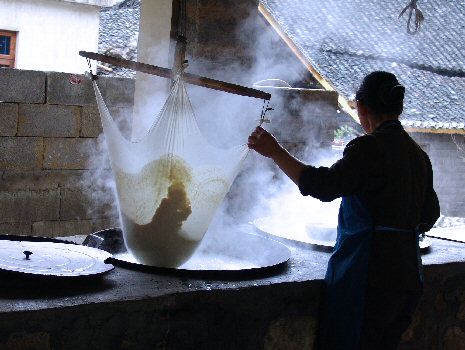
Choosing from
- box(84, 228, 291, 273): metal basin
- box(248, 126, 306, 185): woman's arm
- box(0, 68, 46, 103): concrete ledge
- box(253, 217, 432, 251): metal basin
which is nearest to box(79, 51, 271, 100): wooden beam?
box(248, 126, 306, 185): woman's arm

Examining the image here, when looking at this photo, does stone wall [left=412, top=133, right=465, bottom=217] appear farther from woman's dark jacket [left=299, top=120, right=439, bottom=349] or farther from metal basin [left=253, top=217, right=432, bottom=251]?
woman's dark jacket [left=299, top=120, right=439, bottom=349]

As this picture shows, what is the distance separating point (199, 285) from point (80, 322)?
523mm

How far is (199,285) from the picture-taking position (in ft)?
8.00

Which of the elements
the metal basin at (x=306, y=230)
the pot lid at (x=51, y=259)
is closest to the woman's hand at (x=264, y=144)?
the pot lid at (x=51, y=259)

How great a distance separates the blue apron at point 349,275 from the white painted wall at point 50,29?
319 inches

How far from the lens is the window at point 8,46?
9.52 meters

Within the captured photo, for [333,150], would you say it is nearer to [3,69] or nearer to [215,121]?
[215,121]

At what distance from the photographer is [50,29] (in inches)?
409

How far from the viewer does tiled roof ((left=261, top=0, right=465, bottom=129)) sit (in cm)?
1545

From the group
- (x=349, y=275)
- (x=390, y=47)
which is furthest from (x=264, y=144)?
(x=390, y=47)

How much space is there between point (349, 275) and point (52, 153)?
2522 millimetres

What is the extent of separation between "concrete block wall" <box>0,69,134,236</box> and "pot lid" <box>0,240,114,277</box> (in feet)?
5.60

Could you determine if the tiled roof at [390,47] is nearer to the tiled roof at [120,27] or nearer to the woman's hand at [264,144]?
the tiled roof at [120,27]

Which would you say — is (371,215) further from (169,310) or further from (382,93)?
(169,310)
